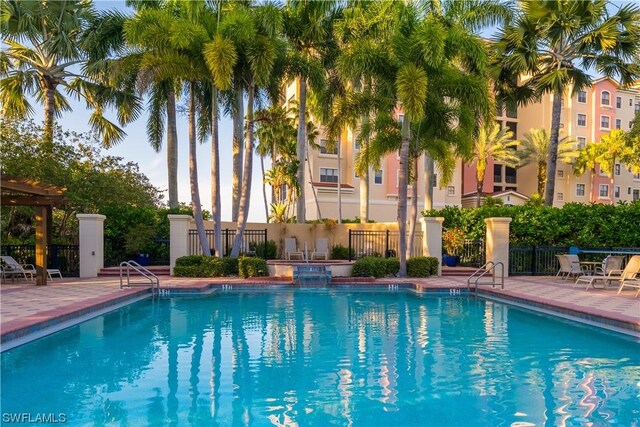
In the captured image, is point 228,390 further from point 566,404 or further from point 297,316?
point 297,316

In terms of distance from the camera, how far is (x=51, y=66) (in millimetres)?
20422

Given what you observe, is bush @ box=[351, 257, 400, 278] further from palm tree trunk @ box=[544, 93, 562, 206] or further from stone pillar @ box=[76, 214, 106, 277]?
stone pillar @ box=[76, 214, 106, 277]

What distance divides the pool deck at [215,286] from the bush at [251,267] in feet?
1.91

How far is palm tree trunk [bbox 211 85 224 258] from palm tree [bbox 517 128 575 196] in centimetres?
3899

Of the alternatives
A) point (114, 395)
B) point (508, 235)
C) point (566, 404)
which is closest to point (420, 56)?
point (508, 235)

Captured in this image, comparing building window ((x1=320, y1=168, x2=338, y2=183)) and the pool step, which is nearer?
the pool step

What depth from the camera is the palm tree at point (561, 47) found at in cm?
1845

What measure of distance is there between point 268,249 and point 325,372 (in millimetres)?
16197

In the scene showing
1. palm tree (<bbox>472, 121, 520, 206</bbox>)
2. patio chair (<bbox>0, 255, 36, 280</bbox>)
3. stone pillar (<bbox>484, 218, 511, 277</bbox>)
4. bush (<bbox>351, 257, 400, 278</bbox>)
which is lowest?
bush (<bbox>351, 257, 400, 278</bbox>)

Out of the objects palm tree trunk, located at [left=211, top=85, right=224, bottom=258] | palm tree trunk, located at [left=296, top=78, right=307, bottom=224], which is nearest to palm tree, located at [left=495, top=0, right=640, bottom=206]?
palm tree trunk, located at [left=296, top=78, right=307, bottom=224]

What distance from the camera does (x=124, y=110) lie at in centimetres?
2053

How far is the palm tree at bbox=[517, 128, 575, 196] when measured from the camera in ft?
152

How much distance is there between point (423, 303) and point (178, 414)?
928 cm

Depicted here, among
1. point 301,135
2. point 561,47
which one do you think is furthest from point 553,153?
point 301,135
